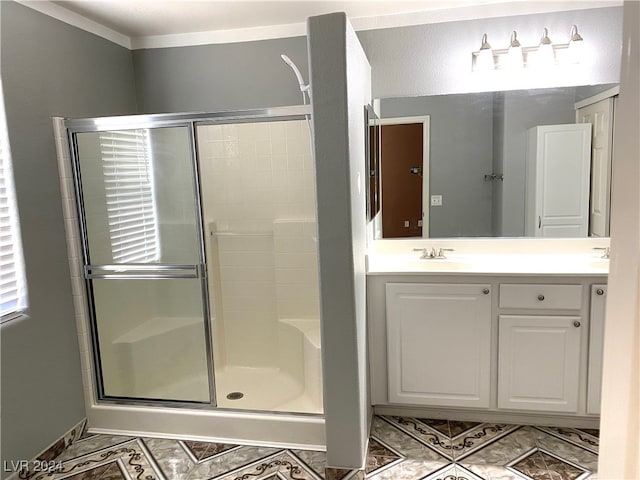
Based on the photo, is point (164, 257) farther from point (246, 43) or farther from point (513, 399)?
point (513, 399)

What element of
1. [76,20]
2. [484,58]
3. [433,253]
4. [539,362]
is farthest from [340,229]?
[76,20]

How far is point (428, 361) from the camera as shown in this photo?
8.20 ft

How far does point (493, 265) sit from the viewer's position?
2.58 m

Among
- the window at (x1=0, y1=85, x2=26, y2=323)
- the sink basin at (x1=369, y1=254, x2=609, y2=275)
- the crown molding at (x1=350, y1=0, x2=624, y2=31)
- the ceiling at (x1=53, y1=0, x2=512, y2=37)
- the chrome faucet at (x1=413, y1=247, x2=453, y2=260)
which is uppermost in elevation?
the ceiling at (x1=53, y1=0, x2=512, y2=37)

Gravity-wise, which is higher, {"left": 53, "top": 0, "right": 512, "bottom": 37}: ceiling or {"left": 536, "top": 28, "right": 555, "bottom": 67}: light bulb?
{"left": 53, "top": 0, "right": 512, "bottom": 37}: ceiling

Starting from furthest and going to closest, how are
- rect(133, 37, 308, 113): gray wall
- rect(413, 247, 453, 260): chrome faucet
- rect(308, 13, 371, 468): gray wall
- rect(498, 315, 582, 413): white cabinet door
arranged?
rect(133, 37, 308, 113): gray wall → rect(413, 247, 453, 260): chrome faucet → rect(498, 315, 582, 413): white cabinet door → rect(308, 13, 371, 468): gray wall

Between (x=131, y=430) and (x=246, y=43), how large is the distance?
2.36 metres

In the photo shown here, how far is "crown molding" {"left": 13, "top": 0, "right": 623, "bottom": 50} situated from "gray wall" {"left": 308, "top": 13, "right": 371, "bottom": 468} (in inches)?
25.9

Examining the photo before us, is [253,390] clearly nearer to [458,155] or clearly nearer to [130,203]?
[130,203]

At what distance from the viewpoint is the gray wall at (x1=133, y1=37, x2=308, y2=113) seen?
297 centimetres

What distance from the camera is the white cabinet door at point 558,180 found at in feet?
8.93

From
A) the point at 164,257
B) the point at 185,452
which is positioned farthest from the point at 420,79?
the point at 185,452

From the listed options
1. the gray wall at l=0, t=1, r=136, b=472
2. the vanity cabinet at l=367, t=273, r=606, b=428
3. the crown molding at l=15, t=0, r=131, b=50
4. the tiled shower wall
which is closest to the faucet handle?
the vanity cabinet at l=367, t=273, r=606, b=428

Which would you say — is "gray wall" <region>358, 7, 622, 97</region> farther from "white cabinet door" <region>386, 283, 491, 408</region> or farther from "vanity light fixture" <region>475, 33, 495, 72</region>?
"white cabinet door" <region>386, 283, 491, 408</region>
